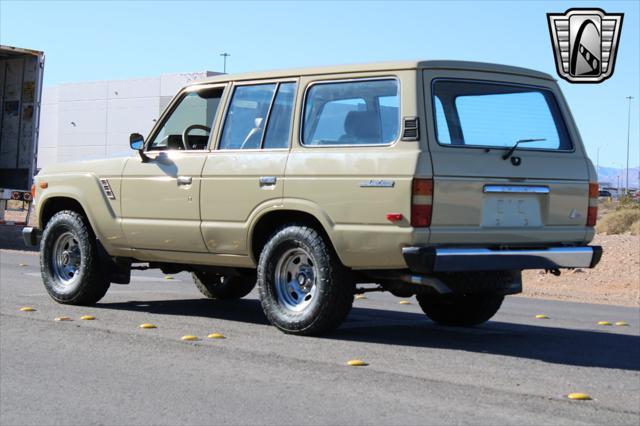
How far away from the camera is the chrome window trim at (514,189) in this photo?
767 centimetres

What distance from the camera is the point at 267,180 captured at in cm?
830

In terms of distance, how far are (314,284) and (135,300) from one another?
10.8ft

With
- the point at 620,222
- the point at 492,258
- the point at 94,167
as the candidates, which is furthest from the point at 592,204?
the point at 620,222

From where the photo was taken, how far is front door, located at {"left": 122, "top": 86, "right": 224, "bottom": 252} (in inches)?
353

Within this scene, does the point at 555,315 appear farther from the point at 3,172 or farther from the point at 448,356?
the point at 3,172

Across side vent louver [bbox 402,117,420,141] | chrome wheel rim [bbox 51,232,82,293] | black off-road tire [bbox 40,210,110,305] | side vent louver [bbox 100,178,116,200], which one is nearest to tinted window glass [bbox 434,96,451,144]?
side vent louver [bbox 402,117,420,141]

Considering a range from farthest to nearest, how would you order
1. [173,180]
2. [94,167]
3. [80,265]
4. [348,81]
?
1. [80,265]
2. [94,167]
3. [173,180]
4. [348,81]

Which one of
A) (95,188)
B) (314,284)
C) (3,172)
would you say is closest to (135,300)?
(95,188)

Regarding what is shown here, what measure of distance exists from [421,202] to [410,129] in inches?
20.4

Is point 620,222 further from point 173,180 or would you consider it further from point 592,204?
point 173,180

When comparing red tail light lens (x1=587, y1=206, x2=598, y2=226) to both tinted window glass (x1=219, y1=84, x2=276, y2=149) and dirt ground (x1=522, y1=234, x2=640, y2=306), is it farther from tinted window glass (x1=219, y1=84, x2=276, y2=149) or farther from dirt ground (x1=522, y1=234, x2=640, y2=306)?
dirt ground (x1=522, y1=234, x2=640, y2=306)

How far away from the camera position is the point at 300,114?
27.3ft

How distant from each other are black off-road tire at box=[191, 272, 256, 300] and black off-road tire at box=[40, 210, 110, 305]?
1179 mm

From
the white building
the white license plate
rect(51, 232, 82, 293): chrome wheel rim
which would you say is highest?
the white building
